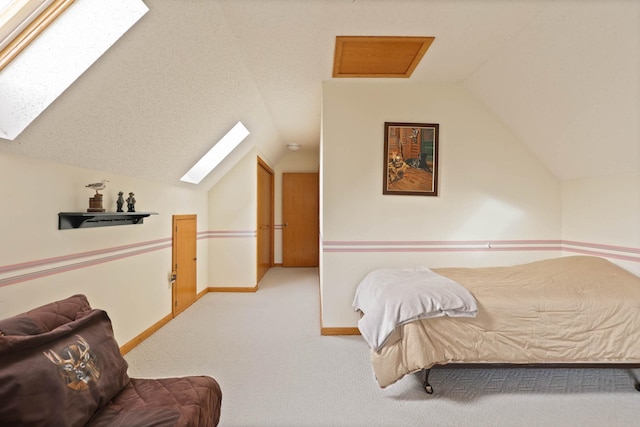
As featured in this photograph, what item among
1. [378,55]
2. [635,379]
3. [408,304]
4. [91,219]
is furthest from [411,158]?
[91,219]

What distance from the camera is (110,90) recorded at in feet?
6.10

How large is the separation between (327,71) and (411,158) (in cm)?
117

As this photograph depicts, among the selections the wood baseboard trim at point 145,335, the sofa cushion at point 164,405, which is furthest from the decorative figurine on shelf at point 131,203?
the sofa cushion at point 164,405

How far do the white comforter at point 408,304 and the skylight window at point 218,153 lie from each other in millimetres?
2752

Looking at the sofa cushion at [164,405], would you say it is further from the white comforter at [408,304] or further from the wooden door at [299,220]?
the wooden door at [299,220]

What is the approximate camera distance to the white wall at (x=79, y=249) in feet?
5.51

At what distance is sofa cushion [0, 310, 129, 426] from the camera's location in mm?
973

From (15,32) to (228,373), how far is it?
2.33 metres

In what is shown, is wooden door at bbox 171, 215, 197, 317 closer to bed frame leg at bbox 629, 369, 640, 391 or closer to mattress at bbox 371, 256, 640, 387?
mattress at bbox 371, 256, 640, 387

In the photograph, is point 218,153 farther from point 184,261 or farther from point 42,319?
point 42,319

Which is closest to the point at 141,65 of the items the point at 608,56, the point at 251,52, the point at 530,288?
the point at 251,52

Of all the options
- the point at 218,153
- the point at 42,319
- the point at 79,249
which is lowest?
the point at 42,319

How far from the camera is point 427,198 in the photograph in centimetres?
315

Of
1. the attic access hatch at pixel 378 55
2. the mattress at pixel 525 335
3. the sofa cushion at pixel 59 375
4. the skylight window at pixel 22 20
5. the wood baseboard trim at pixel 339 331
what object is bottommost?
the wood baseboard trim at pixel 339 331
